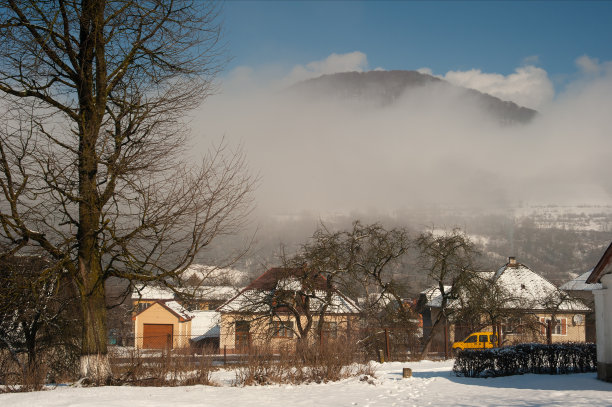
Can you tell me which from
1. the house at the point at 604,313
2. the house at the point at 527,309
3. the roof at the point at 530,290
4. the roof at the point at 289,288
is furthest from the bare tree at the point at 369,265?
the house at the point at 604,313

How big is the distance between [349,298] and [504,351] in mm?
15237

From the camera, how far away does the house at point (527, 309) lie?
121 feet

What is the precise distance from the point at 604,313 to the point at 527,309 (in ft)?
86.8

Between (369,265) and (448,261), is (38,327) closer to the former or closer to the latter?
(369,265)

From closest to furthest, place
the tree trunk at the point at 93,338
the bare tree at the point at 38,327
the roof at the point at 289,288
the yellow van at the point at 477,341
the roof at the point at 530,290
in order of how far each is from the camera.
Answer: the tree trunk at the point at 93,338 < the bare tree at the point at 38,327 < the roof at the point at 289,288 < the yellow van at the point at 477,341 < the roof at the point at 530,290

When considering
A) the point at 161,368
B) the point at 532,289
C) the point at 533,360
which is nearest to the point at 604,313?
the point at 533,360

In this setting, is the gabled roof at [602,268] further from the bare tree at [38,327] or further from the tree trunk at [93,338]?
the bare tree at [38,327]

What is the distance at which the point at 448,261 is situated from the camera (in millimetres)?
34750

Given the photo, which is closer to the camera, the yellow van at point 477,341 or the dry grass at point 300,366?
the dry grass at point 300,366

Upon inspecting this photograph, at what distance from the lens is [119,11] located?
13.7m

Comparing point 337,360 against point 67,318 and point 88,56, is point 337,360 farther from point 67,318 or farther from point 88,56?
point 88,56

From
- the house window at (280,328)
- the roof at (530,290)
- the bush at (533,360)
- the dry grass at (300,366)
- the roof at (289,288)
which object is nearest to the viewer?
the dry grass at (300,366)

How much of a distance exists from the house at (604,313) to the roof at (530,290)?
28064mm

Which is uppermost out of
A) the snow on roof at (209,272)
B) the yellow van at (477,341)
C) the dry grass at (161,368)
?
the snow on roof at (209,272)
